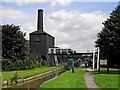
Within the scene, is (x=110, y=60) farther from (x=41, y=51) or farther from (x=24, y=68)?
(x=41, y=51)

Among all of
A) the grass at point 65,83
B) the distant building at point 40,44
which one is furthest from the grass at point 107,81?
the distant building at point 40,44

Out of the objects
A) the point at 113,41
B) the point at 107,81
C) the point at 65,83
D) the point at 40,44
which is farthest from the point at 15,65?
the point at 107,81

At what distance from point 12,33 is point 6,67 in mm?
5808

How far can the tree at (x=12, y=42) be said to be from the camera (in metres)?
32.0

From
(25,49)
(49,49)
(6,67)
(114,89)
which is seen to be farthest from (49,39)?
(114,89)

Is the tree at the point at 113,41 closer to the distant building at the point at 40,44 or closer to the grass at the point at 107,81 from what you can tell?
the grass at the point at 107,81

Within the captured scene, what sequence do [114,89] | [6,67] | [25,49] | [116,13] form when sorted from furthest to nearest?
[25,49]
[6,67]
[116,13]
[114,89]

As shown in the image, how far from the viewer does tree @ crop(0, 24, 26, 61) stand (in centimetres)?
3198

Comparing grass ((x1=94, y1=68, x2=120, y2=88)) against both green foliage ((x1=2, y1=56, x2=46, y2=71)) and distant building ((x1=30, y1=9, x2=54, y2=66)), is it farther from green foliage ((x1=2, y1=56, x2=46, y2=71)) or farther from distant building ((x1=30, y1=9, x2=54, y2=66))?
distant building ((x1=30, y1=9, x2=54, y2=66))

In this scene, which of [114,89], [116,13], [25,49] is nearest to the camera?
[114,89]

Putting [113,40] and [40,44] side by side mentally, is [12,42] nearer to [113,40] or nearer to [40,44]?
[40,44]

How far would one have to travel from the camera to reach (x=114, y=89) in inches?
461

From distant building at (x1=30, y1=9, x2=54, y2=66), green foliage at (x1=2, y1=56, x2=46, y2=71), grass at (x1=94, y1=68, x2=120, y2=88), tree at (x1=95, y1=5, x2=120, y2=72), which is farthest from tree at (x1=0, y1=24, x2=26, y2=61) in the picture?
grass at (x1=94, y1=68, x2=120, y2=88)

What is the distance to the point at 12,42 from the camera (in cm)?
3216
